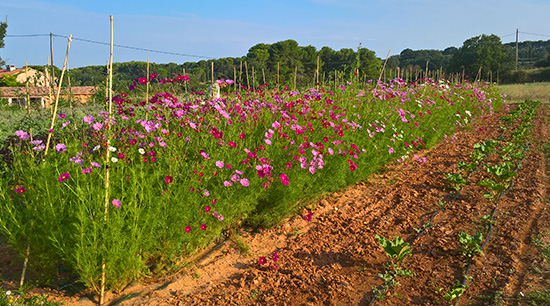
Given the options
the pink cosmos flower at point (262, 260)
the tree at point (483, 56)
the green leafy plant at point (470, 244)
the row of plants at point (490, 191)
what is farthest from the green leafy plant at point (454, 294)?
the tree at point (483, 56)

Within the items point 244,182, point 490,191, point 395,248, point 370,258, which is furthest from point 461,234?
point 490,191

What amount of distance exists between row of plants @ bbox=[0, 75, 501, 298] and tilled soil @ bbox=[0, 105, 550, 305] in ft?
0.70

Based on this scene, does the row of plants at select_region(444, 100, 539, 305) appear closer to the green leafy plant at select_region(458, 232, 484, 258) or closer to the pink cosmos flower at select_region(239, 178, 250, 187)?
the green leafy plant at select_region(458, 232, 484, 258)

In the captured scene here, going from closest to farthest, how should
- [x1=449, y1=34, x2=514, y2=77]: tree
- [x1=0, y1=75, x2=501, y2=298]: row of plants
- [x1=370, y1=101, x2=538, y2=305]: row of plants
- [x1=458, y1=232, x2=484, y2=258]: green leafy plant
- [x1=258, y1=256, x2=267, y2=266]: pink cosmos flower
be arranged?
[x1=0, y1=75, x2=501, y2=298]: row of plants, [x1=370, y1=101, x2=538, y2=305]: row of plants, [x1=258, y1=256, x2=267, y2=266]: pink cosmos flower, [x1=458, y1=232, x2=484, y2=258]: green leafy plant, [x1=449, y1=34, x2=514, y2=77]: tree

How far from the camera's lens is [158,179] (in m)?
2.52

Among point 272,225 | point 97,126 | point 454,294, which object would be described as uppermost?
point 97,126

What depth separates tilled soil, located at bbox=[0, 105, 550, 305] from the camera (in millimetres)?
2576

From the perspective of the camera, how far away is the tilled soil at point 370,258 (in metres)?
2.58

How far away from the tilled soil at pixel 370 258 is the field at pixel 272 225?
1 cm

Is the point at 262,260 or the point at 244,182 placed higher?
the point at 244,182

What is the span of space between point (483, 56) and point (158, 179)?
50.0 metres

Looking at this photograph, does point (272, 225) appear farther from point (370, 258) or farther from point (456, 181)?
point (456, 181)

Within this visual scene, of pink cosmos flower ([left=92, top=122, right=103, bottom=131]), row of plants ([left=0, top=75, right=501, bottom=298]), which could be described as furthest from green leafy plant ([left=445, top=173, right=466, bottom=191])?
pink cosmos flower ([left=92, top=122, right=103, bottom=131])

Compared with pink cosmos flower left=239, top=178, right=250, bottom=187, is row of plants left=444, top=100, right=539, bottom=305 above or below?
below
